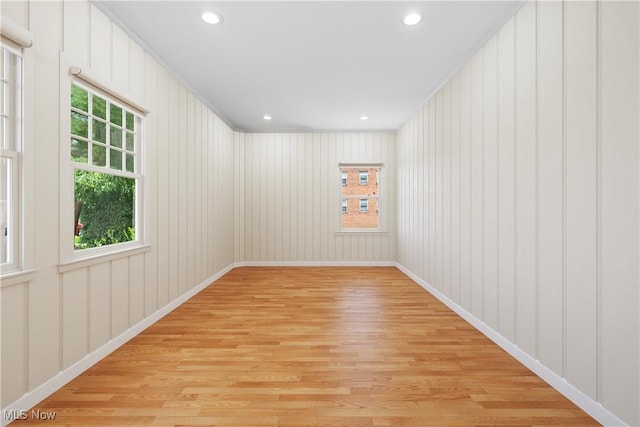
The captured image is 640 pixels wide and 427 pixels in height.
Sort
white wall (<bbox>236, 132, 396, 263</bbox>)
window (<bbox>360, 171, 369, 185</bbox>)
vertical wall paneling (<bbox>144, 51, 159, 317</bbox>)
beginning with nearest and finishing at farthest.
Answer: vertical wall paneling (<bbox>144, 51, 159, 317</bbox>) → white wall (<bbox>236, 132, 396, 263</bbox>) → window (<bbox>360, 171, 369, 185</bbox>)

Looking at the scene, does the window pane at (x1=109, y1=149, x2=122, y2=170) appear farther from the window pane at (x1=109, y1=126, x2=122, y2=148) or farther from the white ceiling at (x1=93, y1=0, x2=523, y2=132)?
the white ceiling at (x1=93, y1=0, x2=523, y2=132)

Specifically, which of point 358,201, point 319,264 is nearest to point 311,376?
point 319,264

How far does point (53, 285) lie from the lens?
1.81 meters

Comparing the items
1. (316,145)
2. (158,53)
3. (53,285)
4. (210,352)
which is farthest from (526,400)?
(316,145)

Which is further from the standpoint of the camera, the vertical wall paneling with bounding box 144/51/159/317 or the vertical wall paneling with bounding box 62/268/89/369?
the vertical wall paneling with bounding box 144/51/159/317

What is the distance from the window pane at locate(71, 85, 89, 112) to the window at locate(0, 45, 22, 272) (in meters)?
0.42

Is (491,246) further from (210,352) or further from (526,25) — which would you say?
(210,352)

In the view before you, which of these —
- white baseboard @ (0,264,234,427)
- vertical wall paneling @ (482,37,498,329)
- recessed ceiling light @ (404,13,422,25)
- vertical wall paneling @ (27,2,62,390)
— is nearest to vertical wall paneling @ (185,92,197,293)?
white baseboard @ (0,264,234,427)

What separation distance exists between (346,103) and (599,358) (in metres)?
3.94

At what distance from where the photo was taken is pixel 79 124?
211cm

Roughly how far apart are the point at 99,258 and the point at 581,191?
3344 millimetres

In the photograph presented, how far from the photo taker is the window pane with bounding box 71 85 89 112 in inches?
81.1

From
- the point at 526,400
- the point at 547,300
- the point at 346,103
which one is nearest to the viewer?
the point at 526,400

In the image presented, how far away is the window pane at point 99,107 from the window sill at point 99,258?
115 centimetres
